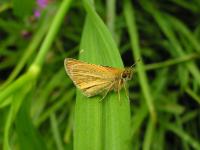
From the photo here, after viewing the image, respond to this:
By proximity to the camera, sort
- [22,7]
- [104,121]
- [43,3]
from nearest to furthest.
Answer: [104,121] < [22,7] < [43,3]

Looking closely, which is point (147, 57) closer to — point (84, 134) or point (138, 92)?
point (138, 92)

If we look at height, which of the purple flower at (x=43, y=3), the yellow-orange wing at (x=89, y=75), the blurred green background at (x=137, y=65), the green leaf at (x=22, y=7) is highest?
the green leaf at (x=22, y=7)

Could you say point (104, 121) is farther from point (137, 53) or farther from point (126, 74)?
point (137, 53)

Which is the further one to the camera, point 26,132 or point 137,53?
point 137,53

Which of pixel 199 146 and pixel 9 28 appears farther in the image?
pixel 9 28

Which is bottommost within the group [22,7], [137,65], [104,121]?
[137,65]

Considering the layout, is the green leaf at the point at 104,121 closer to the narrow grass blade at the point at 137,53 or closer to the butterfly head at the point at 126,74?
the butterfly head at the point at 126,74

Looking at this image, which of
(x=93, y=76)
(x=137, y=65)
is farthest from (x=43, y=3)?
(x=93, y=76)

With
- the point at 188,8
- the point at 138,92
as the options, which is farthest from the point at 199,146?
the point at 188,8

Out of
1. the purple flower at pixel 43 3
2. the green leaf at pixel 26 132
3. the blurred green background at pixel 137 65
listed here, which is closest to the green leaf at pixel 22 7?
the blurred green background at pixel 137 65
